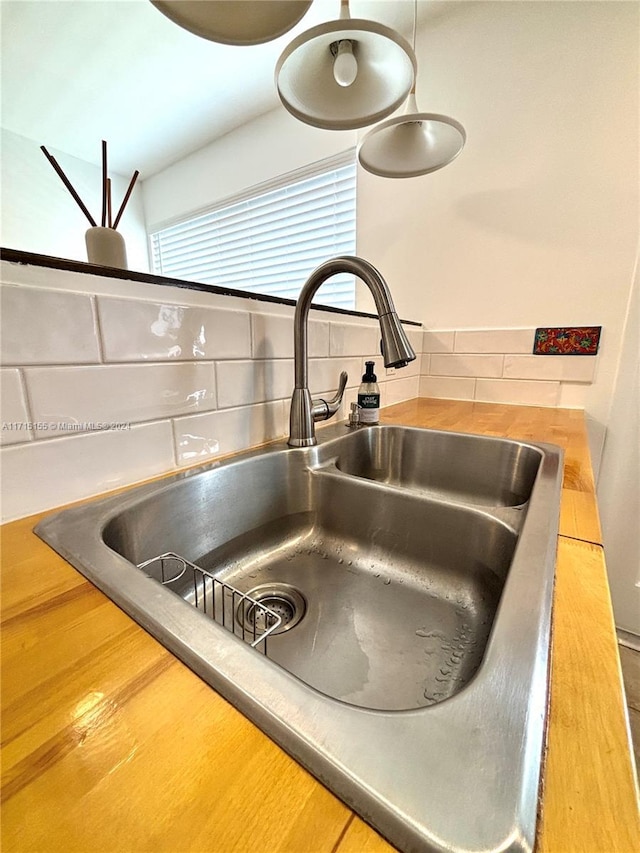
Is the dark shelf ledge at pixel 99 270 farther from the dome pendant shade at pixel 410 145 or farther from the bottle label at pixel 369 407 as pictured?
the dome pendant shade at pixel 410 145

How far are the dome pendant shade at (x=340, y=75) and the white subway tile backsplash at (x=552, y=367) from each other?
90 centimetres

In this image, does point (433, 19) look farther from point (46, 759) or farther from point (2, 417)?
point (46, 759)

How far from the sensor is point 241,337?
628 millimetres

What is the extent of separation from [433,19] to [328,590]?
1963 mm

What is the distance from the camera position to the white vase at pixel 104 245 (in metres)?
0.82

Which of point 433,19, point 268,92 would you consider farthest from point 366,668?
point 268,92

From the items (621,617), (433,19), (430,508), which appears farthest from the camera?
(433,19)

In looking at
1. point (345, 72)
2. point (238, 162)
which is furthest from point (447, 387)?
point (238, 162)

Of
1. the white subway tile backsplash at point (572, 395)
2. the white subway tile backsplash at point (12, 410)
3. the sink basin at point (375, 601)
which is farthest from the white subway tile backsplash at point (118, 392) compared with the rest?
the white subway tile backsplash at point (572, 395)

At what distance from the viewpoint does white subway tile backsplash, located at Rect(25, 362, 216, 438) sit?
41 centimetres

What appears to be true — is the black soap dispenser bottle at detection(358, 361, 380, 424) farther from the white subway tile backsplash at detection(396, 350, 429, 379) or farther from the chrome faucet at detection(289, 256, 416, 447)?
the white subway tile backsplash at detection(396, 350, 429, 379)

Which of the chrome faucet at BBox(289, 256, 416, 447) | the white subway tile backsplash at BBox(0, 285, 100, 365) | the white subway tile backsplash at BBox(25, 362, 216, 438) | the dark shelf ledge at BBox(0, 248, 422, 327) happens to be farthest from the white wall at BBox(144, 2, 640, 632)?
the white subway tile backsplash at BBox(0, 285, 100, 365)

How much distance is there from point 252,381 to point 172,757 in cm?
56

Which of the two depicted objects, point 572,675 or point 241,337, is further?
point 241,337
